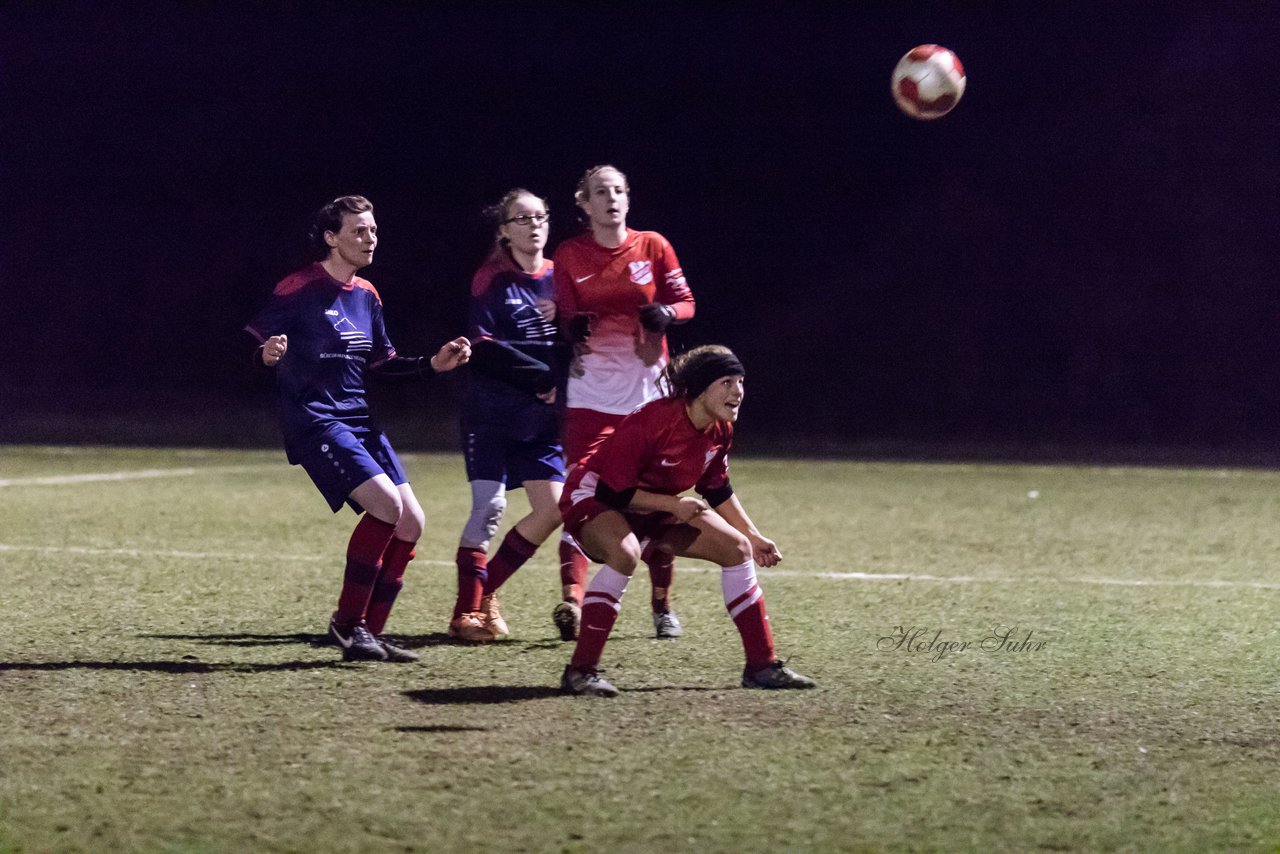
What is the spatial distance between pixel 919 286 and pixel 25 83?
12.9 m

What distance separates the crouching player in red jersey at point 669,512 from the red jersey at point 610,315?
A: 1.01 m

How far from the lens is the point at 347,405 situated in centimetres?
617

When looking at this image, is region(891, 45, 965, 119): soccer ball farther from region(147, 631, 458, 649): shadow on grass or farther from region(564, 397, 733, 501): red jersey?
region(147, 631, 458, 649): shadow on grass

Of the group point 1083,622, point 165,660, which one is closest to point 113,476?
point 165,660

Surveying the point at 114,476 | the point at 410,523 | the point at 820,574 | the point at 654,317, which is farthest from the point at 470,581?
the point at 114,476

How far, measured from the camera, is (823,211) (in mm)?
21844

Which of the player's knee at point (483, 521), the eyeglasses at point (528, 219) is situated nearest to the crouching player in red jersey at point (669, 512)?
the player's knee at point (483, 521)

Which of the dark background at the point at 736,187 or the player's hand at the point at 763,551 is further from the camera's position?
the dark background at the point at 736,187

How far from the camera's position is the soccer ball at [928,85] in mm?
8320

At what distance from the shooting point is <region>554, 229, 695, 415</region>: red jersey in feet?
21.5

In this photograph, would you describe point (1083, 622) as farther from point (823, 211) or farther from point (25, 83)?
point (25, 83)

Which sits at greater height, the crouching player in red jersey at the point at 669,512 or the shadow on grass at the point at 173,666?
the crouching player in red jersey at the point at 669,512

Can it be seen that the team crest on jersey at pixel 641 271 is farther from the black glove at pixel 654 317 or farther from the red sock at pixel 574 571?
the red sock at pixel 574 571

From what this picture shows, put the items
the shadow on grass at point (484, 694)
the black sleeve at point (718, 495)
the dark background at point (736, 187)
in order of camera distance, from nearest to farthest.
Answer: the shadow on grass at point (484, 694)
the black sleeve at point (718, 495)
the dark background at point (736, 187)
